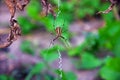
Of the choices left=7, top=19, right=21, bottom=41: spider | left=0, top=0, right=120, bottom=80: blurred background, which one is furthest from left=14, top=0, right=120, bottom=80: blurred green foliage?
left=7, top=19, right=21, bottom=41: spider

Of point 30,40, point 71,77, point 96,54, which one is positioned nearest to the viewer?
point 71,77

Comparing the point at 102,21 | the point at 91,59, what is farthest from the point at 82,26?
the point at 91,59

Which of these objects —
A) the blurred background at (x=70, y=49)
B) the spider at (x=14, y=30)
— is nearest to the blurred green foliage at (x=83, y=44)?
the blurred background at (x=70, y=49)

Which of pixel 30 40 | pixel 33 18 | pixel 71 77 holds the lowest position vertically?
pixel 71 77

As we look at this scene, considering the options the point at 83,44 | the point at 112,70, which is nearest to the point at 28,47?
the point at 83,44

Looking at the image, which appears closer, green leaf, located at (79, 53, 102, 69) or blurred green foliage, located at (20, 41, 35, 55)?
green leaf, located at (79, 53, 102, 69)

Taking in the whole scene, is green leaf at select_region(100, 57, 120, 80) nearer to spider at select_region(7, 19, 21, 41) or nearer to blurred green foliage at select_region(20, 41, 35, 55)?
blurred green foliage at select_region(20, 41, 35, 55)

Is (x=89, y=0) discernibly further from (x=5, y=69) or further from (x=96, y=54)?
(x=5, y=69)

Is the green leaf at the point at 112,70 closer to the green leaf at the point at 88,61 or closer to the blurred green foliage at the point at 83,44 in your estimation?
the blurred green foliage at the point at 83,44
